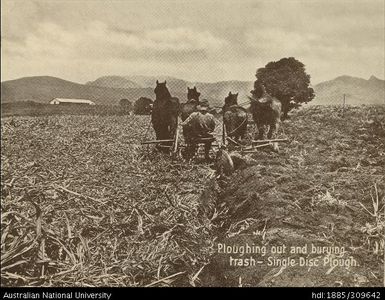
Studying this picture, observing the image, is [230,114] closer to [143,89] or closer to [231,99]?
[231,99]

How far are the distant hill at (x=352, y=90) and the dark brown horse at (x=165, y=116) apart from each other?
6.32ft

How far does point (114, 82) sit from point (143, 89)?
1.62ft

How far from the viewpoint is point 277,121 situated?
717 centimetres

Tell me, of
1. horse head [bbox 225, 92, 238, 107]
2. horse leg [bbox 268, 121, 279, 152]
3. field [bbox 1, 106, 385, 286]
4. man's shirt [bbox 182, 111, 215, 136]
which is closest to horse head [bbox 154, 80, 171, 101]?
man's shirt [bbox 182, 111, 215, 136]

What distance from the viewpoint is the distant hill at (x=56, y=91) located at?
5434 millimetres

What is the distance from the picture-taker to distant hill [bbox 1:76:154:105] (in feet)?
17.8

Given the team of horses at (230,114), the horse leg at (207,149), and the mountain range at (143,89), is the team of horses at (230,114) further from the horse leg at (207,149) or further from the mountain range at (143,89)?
the horse leg at (207,149)

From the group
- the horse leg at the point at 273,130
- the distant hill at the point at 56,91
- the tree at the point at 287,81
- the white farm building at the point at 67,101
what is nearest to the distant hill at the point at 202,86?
the distant hill at the point at 56,91

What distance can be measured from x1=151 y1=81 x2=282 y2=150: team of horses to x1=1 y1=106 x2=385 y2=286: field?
380mm

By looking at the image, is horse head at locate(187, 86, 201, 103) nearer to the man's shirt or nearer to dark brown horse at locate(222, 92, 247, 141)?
the man's shirt

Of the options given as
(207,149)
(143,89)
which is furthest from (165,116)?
(207,149)

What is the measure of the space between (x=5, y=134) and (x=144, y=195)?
5.41ft

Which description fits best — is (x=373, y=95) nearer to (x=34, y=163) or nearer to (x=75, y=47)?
(x=75, y=47)

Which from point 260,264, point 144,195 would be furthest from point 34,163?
point 260,264
